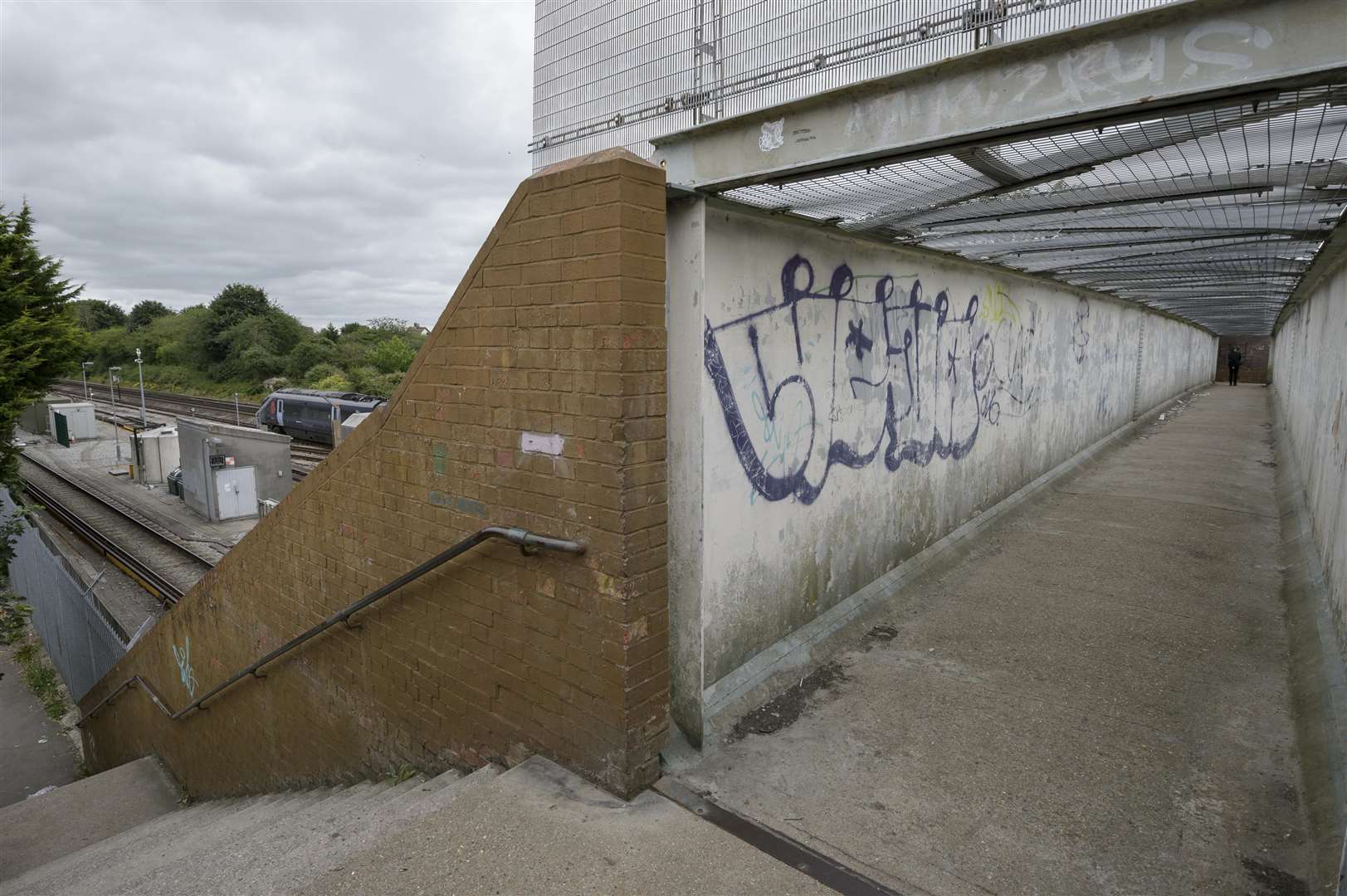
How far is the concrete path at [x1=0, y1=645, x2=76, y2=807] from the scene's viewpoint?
9.18 meters

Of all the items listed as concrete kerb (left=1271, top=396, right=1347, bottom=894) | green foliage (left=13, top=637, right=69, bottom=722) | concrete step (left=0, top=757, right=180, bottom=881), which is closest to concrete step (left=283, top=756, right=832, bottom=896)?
concrete kerb (left=1271, top=396, right=1347, bottom=894)

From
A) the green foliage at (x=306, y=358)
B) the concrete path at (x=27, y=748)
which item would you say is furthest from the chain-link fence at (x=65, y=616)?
the green foliage at (x=306, y=358)

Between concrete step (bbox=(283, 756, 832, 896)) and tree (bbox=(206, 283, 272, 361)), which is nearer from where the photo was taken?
concrete step (bbox=(283, 756, 832, 896))

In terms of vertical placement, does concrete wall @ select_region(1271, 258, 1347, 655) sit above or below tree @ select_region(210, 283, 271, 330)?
below

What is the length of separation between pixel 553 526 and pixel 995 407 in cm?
515

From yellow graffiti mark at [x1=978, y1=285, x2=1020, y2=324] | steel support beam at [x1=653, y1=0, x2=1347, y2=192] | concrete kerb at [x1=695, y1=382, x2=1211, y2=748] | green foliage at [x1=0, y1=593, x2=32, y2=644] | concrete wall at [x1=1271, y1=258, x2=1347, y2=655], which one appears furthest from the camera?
green foliage at [x1=0, y1=593, x2=32, y2=644]

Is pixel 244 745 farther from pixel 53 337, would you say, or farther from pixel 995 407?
pixel 53 337

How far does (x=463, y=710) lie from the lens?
370 centimetres

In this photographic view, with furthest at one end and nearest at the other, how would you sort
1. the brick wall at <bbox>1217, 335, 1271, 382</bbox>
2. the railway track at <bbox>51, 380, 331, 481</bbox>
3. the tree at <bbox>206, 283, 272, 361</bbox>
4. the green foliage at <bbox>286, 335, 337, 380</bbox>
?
1. the tree at <bbox>206, 283, 272, 361</bbox>
2. the green foliage at <bbox>286, 335, 337, 380</bbox>
3. the brick wall at <bbox>1217, 335, 1271, 382</bbox>
4. the railway track at <bbox>51, 380, 331, 481</bbox>

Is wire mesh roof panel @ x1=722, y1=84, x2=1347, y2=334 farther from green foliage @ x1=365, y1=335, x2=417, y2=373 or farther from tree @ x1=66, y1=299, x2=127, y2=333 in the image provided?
tree @ x1=66, y1=299, x2=127, y2=333

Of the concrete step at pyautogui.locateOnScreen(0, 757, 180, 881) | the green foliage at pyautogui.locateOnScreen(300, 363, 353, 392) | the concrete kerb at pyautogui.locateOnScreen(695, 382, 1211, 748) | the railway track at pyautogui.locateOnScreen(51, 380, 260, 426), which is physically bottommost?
the concrete step at pyautogui.locateOnScreen(0, 757, 180, 881)

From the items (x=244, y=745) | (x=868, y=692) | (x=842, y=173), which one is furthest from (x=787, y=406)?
(x=244, y=745)

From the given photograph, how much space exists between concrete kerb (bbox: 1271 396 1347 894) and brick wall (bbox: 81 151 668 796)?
7.92 feet

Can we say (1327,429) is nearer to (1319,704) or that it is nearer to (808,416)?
(1319,704)
